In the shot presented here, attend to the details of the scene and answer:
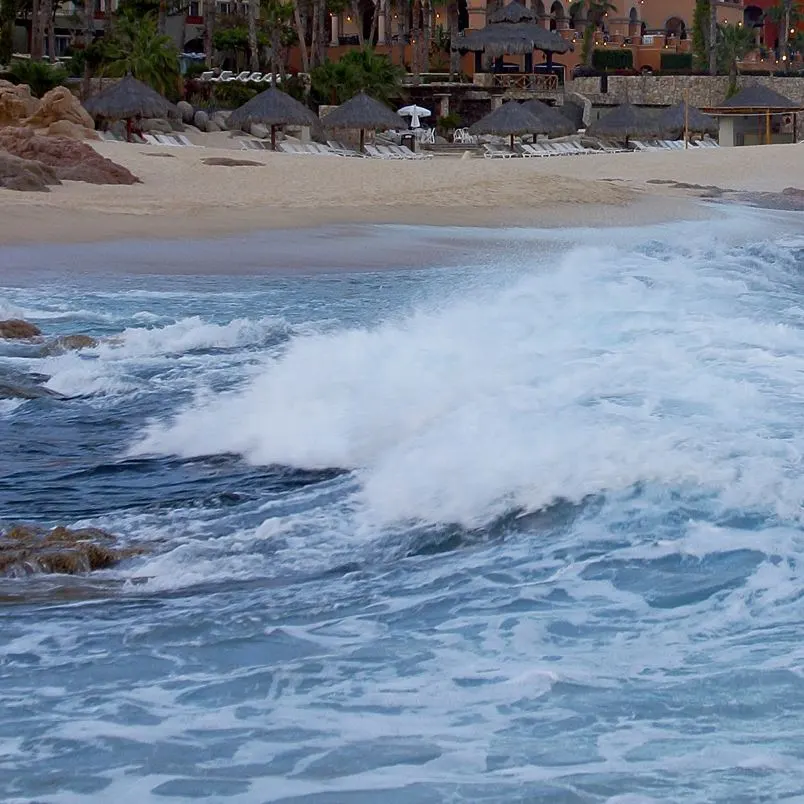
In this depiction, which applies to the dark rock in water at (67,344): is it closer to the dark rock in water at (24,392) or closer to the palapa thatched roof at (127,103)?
the dark rock in water at (24,392)

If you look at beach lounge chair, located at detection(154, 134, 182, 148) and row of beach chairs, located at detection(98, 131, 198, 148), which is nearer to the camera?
row of beach chairs, located at detection(98, 131, 198, 148)

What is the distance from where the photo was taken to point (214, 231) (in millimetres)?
16688

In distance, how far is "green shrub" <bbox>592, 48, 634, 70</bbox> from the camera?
52.1m

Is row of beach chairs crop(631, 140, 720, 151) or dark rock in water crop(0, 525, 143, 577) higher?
row of beach chairs crop(631, 140, 720, 151)

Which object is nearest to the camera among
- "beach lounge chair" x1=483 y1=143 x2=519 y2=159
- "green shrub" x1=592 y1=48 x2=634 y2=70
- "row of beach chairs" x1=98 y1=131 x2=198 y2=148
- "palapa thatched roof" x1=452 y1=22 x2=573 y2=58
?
"row of beach chairs" x1=98 y1=131 x2=198 y2=148

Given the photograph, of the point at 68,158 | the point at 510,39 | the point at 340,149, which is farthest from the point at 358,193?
the point at 510,39

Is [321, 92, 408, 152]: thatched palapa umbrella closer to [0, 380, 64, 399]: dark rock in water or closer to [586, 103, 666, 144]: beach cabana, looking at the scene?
[586, 103, 666, 144]: beach cabana

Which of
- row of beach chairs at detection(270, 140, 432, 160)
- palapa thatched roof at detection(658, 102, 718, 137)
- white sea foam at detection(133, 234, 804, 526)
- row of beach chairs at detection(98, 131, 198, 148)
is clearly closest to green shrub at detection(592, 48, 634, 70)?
palapa thatched roof at detection(658, 102, 718, 137)

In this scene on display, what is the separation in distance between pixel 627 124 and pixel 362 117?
735 cm

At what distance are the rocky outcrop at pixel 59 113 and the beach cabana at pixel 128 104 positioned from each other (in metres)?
0.42

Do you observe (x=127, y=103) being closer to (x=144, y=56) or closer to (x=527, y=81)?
(x=144, y=56)

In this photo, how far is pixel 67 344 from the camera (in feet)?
29.5

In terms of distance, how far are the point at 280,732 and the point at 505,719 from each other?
622mm

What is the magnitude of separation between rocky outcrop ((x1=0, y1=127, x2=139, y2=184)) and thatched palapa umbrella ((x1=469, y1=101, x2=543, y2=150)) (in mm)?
12561
